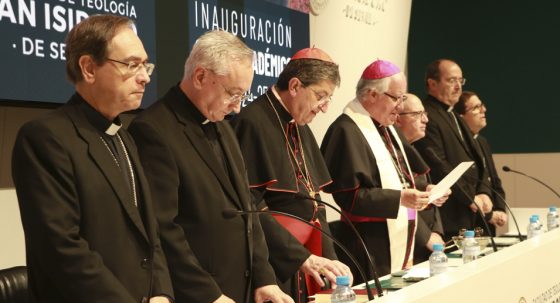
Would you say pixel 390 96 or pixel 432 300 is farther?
pixel 390 96

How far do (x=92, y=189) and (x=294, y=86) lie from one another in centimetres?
159

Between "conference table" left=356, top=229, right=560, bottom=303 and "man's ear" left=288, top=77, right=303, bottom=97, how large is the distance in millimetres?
933

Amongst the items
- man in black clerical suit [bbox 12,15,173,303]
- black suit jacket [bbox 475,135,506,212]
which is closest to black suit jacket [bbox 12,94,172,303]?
man in black clerical suit [bbox 12,15,173,303]

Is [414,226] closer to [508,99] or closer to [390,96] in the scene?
[390,96]

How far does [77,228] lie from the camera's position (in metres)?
2.25

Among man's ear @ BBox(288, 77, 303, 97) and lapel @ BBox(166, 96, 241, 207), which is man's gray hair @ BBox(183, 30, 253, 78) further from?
man's ear @ BBox(288, 77, 303, 97)

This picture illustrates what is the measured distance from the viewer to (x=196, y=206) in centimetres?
285

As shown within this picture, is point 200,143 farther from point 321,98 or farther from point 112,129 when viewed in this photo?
point 321,98

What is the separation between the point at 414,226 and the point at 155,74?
5.21 ft

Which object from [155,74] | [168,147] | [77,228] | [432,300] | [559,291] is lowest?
[559,291]

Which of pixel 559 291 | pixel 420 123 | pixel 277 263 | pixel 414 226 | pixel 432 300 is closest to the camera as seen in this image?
pixel 432 300

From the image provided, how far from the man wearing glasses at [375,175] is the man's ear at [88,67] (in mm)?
2052

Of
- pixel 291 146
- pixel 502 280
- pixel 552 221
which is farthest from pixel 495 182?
pixel 502 280

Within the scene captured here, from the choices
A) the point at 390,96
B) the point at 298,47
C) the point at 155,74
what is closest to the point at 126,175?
the point at 155,74
